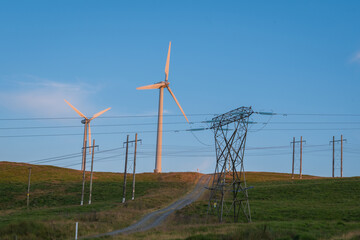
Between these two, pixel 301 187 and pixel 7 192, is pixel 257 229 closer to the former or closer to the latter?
pixel 301 187

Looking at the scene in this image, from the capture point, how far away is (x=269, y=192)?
7069cm

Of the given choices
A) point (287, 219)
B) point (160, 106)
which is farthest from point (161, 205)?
point (160, 106)

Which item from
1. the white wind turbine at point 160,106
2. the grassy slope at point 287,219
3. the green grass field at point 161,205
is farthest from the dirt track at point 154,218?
the white wind turbine at point 160,106

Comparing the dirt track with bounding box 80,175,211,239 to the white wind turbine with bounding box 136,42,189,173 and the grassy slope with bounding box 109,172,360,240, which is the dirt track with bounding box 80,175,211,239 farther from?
the white wind turbine with bounding box 136,42,189,173

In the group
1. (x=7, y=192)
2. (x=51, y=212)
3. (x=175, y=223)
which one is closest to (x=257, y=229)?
(x=175, y=223)

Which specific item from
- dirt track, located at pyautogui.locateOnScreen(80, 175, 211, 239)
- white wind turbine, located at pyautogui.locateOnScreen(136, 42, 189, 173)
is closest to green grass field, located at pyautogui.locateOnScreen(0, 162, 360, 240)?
dirt track, located at pyautogui.locateOnScreen(80, 175, 211, 239)

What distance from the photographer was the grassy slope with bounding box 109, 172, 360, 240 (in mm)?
30000

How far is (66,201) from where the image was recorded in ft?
240

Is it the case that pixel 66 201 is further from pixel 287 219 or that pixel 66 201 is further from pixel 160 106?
pixel 287 219

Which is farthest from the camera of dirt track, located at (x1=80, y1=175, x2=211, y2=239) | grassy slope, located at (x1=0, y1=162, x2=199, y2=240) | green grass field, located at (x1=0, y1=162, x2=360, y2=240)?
dirt track, located at (x1=80, y1=175, x2=211, y2=239)

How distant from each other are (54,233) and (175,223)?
43.5ft

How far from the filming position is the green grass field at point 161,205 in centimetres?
3241

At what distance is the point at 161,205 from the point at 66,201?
2284cm

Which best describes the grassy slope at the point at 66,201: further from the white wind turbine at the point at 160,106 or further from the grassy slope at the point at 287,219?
the grassy slope at the point at 287,219
